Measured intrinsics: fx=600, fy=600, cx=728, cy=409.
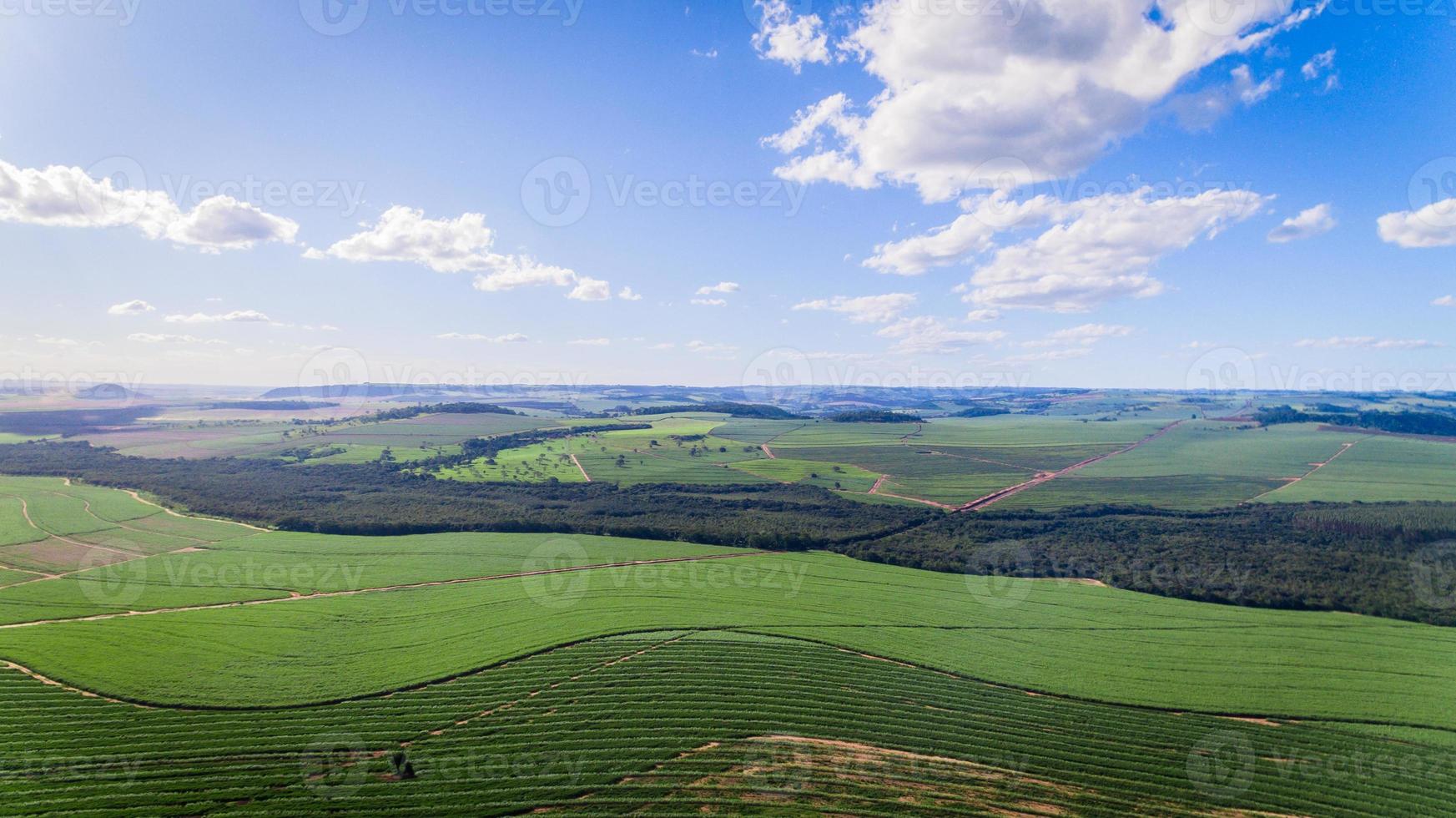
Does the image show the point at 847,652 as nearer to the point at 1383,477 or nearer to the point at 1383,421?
the point at 1383,477

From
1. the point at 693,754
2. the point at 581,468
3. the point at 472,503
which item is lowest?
the point at 693,754

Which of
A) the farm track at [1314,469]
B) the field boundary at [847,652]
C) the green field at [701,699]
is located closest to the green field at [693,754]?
the green field at [701,699]

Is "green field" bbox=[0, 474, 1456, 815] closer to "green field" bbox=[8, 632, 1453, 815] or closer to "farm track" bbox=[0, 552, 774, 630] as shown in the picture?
"green field" bbox=[8, 632, 1453, 815]

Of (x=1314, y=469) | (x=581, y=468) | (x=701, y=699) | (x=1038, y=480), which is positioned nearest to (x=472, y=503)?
(x=581, y=468)

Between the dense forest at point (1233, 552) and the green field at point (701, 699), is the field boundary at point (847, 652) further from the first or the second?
the dense forest at point (1233, 552)

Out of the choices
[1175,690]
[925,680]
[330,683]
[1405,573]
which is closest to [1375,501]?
[1405,573]

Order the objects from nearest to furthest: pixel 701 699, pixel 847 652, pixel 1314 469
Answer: pixel 701 699 → pixel 847 652 → pixel 1314 469

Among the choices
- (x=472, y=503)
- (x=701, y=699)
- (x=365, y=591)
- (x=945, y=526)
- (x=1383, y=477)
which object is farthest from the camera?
(x=1383, y=477)

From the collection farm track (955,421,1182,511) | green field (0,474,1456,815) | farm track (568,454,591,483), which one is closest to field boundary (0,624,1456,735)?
green field (0,474,1456,815)

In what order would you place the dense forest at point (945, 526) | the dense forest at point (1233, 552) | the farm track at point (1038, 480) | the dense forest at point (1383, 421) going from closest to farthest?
the dense forest at point (1233, 552) → the dense forest at point (945, 526) → the farm track at point (1038, 480) → the dense forest at point (1383, 421)
